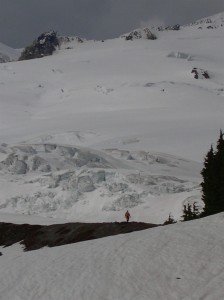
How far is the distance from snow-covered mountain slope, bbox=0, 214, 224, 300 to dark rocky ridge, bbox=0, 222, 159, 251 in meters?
13.5

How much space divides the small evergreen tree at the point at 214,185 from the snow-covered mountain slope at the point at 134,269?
1353 centimetres

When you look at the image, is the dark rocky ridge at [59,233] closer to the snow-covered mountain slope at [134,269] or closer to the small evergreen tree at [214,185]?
the small evergreen tree at [214,185]

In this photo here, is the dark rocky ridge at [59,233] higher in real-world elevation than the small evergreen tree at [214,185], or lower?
Result: lower

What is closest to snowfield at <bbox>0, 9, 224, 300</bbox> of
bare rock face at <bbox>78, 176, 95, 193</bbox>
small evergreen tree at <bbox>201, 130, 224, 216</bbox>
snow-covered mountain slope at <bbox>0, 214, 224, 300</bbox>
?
snow-covered mountain slope at <bbox>0, 214, 224, 300</bbox>

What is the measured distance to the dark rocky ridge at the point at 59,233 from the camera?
46.5 metres

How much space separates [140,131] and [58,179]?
76648 millimetres

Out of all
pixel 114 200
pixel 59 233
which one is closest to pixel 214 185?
pixel 59 233

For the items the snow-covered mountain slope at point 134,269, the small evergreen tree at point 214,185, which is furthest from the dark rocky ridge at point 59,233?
the snow-covered mountain slope at point 134,269

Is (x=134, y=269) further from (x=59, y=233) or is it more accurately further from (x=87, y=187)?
(x=87, y=187)

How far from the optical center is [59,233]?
5088 cm

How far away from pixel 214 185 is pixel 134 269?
22.6 m

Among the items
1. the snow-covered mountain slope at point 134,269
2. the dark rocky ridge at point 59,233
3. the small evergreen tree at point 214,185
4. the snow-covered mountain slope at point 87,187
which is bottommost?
the snow-covered mountain slope at point 134,269

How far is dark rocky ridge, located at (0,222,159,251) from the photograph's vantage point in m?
46.5

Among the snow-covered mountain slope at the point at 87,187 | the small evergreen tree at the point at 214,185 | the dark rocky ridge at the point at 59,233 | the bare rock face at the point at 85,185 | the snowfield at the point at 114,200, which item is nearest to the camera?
the snowfield at the point at 114,200
